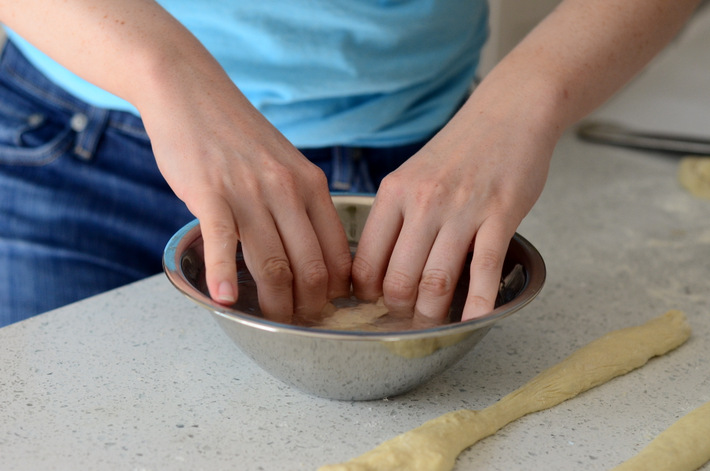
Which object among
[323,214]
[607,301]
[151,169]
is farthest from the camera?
[151,169]

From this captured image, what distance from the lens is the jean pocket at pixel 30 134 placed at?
2.96 feet

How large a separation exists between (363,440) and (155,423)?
17 cm

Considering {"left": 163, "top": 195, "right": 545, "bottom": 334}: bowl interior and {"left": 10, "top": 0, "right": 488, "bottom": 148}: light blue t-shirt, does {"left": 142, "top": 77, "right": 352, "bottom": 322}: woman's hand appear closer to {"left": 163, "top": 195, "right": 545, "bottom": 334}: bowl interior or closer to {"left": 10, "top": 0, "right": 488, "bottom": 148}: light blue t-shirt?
{"left": 163, "top": 195, "right": 545, "bottom": 334}: bowl interior

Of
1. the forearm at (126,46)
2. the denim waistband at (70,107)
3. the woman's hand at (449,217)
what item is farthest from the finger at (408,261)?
the denim waistband at (70,107)

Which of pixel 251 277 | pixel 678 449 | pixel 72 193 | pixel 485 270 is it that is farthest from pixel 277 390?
pixel 72 193

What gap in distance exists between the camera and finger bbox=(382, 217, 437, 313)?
1.95 feet

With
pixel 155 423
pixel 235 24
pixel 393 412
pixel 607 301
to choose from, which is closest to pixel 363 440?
pixel 393 412

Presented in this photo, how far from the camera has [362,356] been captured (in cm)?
50

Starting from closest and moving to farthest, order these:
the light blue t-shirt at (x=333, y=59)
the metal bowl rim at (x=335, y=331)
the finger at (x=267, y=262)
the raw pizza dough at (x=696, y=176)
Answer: the metal bowl rim at (x=335, y=331) < the finger at (x=267, y=262) < the light blue t-shirt at (x=333, y=59) < the raw pizza dough at (x=696, y=176)

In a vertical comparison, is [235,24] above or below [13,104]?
above

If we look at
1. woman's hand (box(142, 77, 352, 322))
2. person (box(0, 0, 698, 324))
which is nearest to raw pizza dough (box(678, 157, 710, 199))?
person (box(0, 0, 698, 324))

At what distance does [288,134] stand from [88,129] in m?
0.26

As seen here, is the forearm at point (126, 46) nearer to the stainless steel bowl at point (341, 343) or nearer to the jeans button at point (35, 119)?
the stainless steel bowl at point (341, 343)

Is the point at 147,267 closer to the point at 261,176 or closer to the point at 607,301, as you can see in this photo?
the point at 261,176
